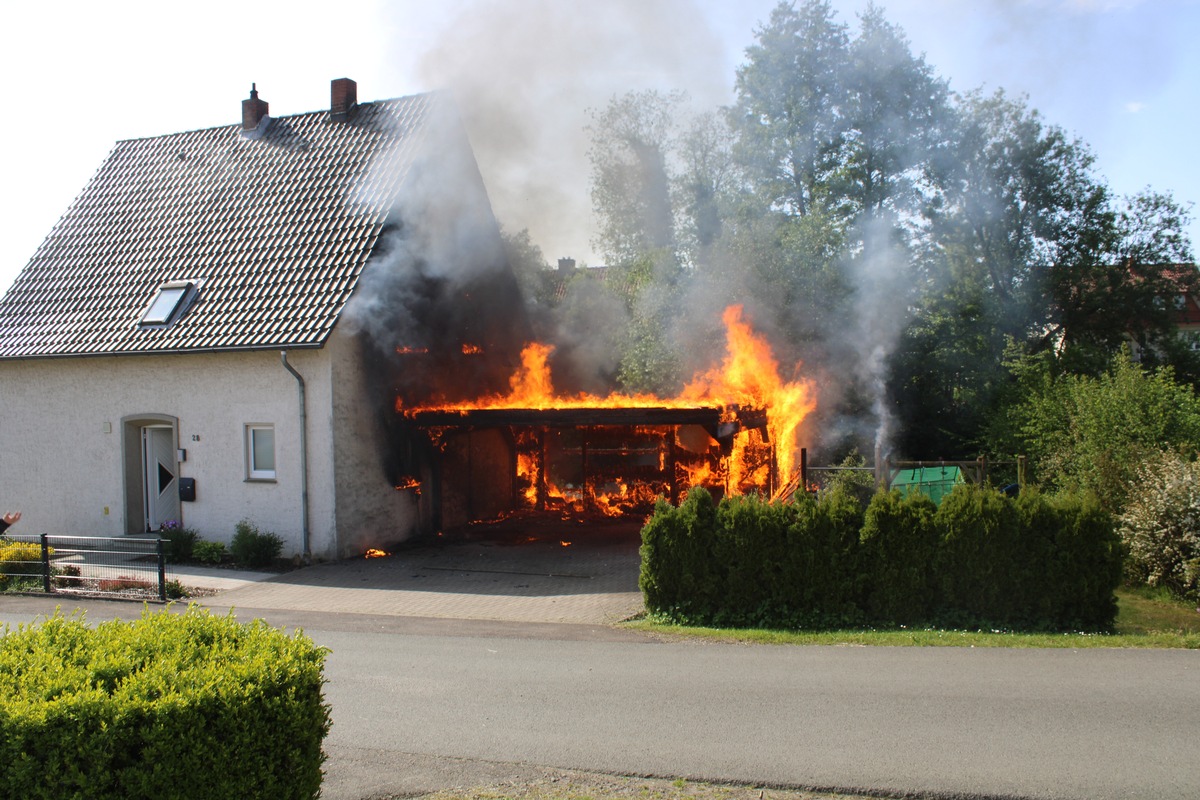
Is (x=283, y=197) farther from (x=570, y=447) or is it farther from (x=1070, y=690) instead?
(x=1070, y=690)

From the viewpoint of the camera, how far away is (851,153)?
87.8 ft

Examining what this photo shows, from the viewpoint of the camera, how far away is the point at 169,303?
685 inches

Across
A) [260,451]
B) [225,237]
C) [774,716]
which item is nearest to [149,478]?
A: [260,451]

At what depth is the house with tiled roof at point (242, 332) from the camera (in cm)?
1577

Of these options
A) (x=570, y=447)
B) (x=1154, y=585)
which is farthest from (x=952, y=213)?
(x=1154, y=585)

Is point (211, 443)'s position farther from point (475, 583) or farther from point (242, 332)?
point (475, 583)

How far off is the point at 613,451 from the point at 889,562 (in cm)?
1111

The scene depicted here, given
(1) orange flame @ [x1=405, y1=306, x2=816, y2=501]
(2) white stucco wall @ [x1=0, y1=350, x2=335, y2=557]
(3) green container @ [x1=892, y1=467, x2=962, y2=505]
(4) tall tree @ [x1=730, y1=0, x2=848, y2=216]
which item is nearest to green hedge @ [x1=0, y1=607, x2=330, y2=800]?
(2) white stucco wall @ [x1=0, y1=350, x2=335, y2=557]

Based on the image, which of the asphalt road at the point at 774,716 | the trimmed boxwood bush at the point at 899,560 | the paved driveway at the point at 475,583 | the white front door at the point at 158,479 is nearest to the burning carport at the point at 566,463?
the paved driveway at the point at 475,583

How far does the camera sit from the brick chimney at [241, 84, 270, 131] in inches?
816

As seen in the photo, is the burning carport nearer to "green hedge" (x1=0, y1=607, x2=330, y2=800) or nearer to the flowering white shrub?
the flowering white shrub

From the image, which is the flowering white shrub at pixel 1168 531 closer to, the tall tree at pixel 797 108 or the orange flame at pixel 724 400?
the orange flame at pixel 724 400

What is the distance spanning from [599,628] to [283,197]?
12.5 meters

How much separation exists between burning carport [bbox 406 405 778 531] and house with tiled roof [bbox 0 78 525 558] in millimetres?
1281
